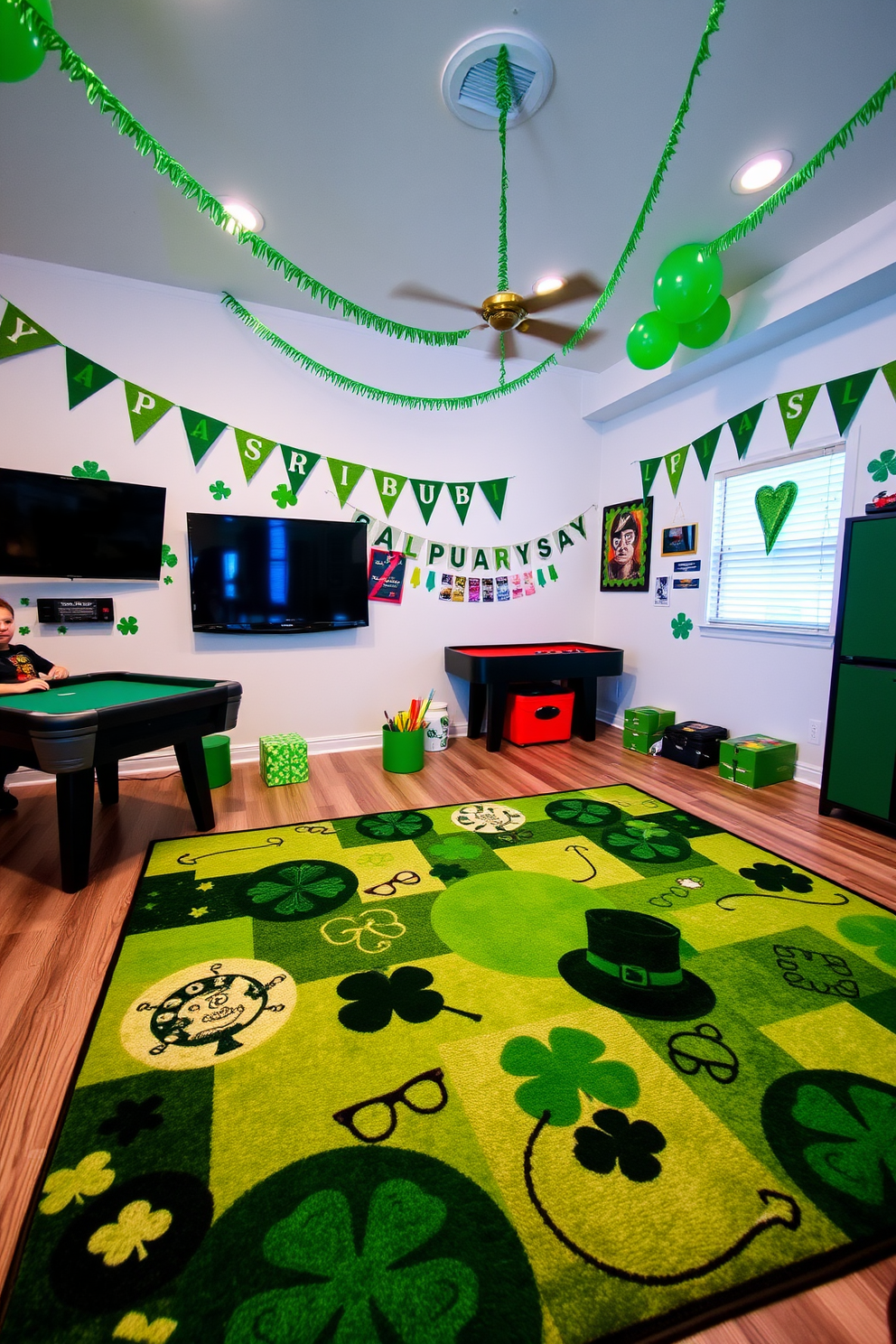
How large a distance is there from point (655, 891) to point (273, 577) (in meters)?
2.57

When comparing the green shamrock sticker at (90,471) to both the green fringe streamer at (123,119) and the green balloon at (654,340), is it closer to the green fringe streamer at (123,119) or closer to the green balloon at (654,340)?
the green fringe streamer at (123,119)

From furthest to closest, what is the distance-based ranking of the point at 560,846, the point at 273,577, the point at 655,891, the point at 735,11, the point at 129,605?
the point at 273,577
the point at 129,605
the point at 560,846
the point at 655,891
the point at 735,11

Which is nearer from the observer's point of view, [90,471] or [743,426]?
[90,471]

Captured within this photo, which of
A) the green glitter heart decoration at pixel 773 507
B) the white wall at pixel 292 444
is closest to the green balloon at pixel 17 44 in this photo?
the white wall at pixel 292 444

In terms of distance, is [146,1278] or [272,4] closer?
[146,1278]

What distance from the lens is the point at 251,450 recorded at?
3305 millimetres

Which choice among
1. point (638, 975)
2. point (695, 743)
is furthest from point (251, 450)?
point (638, 975)

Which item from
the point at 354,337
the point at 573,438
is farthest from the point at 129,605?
the point at 573,438

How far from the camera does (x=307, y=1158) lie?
3.45 ft

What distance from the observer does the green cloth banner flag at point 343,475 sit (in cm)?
350

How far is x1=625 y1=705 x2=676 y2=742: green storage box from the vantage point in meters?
3.66

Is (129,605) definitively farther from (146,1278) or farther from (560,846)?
(146,1278)

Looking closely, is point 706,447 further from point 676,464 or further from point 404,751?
point 404,751

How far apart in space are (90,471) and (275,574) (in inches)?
41.1
